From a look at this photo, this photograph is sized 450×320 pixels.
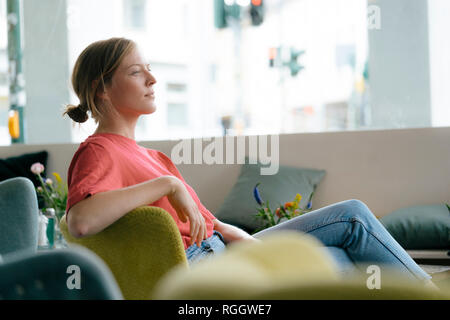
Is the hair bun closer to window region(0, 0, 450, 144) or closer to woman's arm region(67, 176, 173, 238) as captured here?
window region(0, 0, 450, 144)

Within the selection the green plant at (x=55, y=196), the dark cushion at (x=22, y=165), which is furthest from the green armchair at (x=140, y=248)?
the dark cushion at (x=22, y=165)

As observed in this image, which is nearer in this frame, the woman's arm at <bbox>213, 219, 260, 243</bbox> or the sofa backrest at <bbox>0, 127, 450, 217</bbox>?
the woman's arm at <bbox>213, 219, 260, 243</bbox>

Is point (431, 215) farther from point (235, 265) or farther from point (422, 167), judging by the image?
point (235, 265)

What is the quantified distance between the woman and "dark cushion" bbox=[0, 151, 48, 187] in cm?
201

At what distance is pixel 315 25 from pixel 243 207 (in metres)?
2.62

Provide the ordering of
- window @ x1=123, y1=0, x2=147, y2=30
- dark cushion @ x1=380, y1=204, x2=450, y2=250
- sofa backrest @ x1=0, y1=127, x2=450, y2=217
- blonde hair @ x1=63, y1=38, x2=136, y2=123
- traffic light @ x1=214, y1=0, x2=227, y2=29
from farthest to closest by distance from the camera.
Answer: window @ x1=123, y1=0, x2=147, y2=30, traffic light @ x1=214, y1=0, x2=227, y2=29, sofa backrest @ x1=0, y1=127, x2=450, y2=217, dark cushion @ x1=380, y1=204, x2=450, y2=250, blonde hair @ x1=63, y1=38, x2=136, y2=123

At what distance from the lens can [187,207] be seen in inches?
44.6

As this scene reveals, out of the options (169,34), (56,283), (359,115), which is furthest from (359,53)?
(169,34)

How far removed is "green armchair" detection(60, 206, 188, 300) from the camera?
106cm

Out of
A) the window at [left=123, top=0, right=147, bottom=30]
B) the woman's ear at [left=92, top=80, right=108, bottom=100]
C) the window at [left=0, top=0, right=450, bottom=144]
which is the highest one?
the window at [left=123, top=0, right=147, bottom=30]

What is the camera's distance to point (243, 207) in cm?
281

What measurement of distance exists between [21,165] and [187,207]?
98.5 inches

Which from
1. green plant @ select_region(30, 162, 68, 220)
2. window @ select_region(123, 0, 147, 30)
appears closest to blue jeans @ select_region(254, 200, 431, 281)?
green plant @ select_region(30, 162, 68, 220)

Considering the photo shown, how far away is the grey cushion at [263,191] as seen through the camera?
2.78 metres
